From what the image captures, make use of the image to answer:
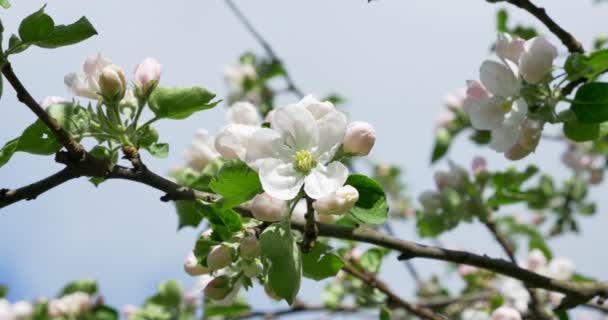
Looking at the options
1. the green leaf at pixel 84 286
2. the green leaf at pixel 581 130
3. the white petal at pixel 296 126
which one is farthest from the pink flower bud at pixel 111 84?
the green leaf at pixel 84 286

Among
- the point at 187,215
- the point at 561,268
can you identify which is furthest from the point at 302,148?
the point at 561,268

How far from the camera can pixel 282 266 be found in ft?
4.29

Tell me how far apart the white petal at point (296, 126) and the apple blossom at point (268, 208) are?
123mm

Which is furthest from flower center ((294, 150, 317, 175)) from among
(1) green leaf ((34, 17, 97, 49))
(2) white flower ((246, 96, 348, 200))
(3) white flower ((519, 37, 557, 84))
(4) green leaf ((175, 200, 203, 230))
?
(3) white flower ((519, 37, 557, 84))

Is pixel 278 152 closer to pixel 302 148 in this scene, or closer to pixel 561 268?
pixel 302 148

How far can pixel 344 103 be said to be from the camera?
3660 millimetres

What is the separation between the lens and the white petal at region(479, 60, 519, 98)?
184 cm

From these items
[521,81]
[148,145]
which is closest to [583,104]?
[521,81]

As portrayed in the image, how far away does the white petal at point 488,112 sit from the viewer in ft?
6.14

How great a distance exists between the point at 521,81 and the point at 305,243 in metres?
0.79

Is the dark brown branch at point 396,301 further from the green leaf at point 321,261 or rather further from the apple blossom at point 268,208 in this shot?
the apple blossom at point 268,208

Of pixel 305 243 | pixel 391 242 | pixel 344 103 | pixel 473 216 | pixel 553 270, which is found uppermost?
pixel 344 103

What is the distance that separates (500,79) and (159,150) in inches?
35.0

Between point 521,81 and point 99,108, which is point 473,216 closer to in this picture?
point 521,81
